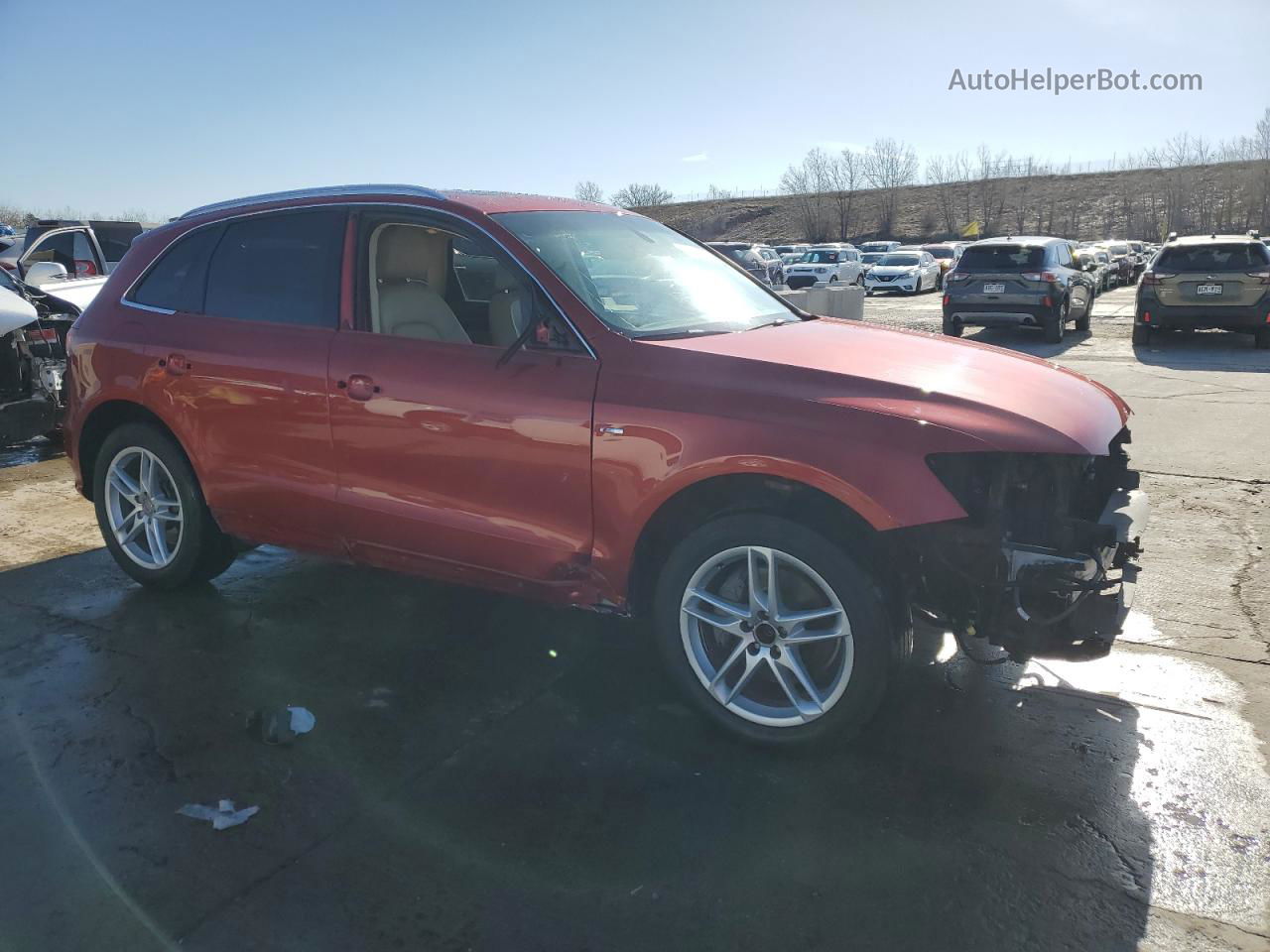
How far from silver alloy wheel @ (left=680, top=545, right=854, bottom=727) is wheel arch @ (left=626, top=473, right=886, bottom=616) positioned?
0.15 meters

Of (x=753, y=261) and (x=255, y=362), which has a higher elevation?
(x=753, y=261)

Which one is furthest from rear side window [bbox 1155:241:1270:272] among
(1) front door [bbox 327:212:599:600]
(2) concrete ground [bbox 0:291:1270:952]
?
(1) front door [bbox 327:212:599:600]

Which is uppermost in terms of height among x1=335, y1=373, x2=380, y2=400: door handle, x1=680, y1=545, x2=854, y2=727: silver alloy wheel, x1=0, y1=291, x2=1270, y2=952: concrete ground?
x1=335, y1=373, x2=380, y2=400: door handle

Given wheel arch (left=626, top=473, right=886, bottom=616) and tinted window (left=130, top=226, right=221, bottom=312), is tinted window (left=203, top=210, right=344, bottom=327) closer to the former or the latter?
tinted window (left=130, top=226, right=221, bottom=312)

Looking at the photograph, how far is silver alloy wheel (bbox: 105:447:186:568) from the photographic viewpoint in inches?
191

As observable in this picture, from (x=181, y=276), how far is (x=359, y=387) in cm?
143

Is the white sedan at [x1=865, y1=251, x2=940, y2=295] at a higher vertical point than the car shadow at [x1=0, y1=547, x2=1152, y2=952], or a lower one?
higher

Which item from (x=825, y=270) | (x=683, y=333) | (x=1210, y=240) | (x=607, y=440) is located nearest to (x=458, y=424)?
(x=607, y=440)

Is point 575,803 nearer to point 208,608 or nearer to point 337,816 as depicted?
point 337,816

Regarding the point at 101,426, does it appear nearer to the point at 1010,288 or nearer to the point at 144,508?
the point at 144,508

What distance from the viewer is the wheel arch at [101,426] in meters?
4.79

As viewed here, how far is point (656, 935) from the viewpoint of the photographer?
8.26 feet

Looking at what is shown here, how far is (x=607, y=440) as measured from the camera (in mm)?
3453

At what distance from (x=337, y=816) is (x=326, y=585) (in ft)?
7.20
